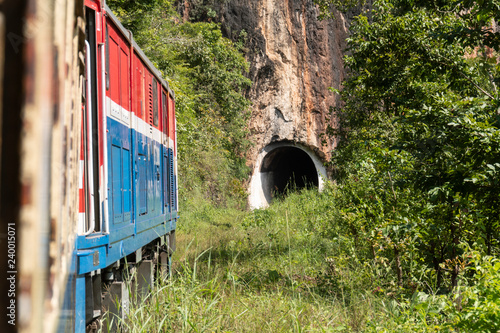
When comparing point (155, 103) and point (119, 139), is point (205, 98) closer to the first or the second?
point (155, 103)

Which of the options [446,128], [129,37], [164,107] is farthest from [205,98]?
[446,128]

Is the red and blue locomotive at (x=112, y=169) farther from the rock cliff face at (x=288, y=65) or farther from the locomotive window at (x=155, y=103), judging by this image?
the rock cliff face at (x=288, y=65)

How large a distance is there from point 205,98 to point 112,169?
1341 centimetres

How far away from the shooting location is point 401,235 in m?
4.75

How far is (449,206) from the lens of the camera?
4742mm

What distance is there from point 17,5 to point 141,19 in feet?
40.1

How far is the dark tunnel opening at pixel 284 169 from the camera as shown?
21828 mm

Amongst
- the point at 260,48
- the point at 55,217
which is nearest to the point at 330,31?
the point at 260,48

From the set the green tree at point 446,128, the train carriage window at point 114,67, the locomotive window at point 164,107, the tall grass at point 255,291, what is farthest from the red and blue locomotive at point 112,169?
the green tree at point 446,128

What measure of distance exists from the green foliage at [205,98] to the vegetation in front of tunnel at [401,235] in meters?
5.91

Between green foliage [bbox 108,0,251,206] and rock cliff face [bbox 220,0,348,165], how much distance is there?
3.27 ft

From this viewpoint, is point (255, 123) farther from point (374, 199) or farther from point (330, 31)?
point (374, 199)

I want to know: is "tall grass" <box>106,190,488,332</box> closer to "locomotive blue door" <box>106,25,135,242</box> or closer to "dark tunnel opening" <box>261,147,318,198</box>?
"locomotive blue door" <box>106,25,135,242</box>

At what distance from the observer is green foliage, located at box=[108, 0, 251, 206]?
43.0 feet
